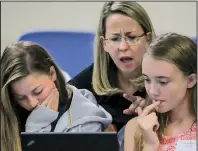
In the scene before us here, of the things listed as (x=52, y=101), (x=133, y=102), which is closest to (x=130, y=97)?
(x=133, y=102)

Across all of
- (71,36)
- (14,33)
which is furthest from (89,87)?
(14,33)

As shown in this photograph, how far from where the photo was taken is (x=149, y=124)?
112 centimetres

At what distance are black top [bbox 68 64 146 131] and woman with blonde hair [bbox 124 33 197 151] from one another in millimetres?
28

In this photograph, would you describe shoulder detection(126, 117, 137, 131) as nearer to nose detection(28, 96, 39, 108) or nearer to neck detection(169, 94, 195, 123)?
neck detection(169, 94, 195, 123)

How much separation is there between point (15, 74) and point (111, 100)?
31cm

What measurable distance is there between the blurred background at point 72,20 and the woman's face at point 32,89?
0.25ft

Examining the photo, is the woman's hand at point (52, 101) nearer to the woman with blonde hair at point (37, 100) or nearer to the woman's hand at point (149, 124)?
the woman with blonde hair at point (37, 100)

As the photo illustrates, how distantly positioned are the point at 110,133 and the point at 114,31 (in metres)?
0.31

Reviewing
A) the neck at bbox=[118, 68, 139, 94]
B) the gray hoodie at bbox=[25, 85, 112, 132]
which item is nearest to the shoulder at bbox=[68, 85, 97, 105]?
the gray hoodie at bbox=[25, 85, 112, 132]

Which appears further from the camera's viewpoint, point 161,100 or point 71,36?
point 71,36

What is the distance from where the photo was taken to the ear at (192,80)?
1123mm

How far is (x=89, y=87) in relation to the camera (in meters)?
1.19

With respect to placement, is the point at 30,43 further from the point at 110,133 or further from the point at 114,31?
the point at 110,133

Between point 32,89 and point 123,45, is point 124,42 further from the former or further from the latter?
point 32,89
